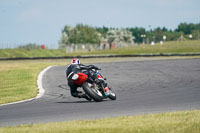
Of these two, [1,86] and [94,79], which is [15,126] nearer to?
[94,79]

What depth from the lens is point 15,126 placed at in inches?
382

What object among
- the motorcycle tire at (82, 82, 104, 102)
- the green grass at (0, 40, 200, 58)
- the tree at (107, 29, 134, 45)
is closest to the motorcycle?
the motorcycle tire at (82, 82, 104, 102)

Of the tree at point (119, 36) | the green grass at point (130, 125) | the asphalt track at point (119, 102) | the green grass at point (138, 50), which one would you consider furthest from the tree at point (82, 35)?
the green grass at point (130, 125)

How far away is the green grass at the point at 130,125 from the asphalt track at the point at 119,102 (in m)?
0.86

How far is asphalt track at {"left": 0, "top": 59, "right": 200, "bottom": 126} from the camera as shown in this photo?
11109 mm

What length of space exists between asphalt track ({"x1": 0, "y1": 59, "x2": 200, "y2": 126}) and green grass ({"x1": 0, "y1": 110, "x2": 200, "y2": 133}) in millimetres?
856

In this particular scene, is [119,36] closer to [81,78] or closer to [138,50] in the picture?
[138,50]

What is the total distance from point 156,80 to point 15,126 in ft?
38.3

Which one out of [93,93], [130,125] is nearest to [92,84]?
[93,93]

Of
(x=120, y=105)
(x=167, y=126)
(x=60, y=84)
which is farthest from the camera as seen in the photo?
(x=60, y=84)

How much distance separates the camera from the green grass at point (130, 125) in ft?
27.8

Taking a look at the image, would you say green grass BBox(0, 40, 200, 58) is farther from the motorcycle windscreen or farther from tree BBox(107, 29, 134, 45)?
tree BBox(107, 29, 134, 45)

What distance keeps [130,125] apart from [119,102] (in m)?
4.39

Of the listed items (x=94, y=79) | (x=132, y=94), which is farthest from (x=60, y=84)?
(x=94, y=79)
